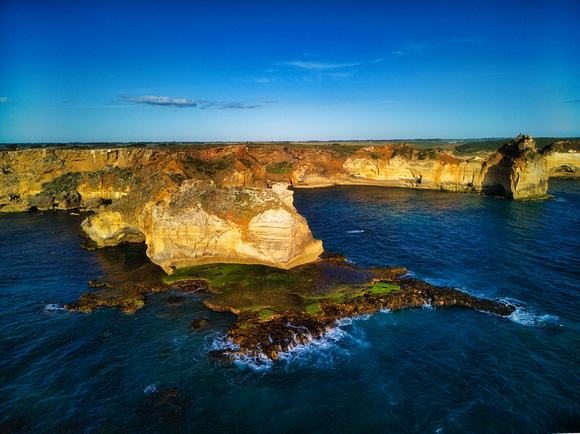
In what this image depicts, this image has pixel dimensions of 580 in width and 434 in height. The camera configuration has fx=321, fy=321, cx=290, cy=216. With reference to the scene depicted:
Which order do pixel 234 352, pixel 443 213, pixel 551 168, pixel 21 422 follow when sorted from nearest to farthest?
pixel 21 422, pixel 234 352, pixel 443 213, pixel 551 168

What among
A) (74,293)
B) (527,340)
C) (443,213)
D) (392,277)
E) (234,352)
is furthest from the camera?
(443,213)

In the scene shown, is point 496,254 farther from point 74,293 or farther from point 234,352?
point 74,293

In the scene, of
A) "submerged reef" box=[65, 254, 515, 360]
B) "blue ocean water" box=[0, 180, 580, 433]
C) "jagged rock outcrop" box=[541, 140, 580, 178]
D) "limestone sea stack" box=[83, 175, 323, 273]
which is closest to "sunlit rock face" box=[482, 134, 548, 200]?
"jagged rock outcrop" box=[541, 140, 580, 178]

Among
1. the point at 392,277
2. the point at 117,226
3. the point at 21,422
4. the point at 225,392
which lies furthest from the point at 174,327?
the point at 117,226

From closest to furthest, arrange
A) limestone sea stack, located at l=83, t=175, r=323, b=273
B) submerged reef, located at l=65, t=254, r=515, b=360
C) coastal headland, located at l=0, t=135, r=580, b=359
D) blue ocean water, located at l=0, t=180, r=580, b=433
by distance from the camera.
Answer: blue ocean water, located at l=0, t=180, r=580, b=433
submerged reef, located at l=65, t=254, r=515, b=360
coastal headland, located at l=0, t=135, r=580, b=359
limestone sea stack, located at l=83, t=175, r=323, b=273

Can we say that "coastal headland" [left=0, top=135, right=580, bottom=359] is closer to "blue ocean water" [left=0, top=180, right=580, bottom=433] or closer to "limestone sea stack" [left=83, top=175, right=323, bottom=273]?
"limestone sea stack" [left=83, top=175, right=323, bottom=273]

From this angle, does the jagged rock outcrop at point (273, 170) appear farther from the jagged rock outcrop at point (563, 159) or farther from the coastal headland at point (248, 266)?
the coastal headland at point (248, 266)
